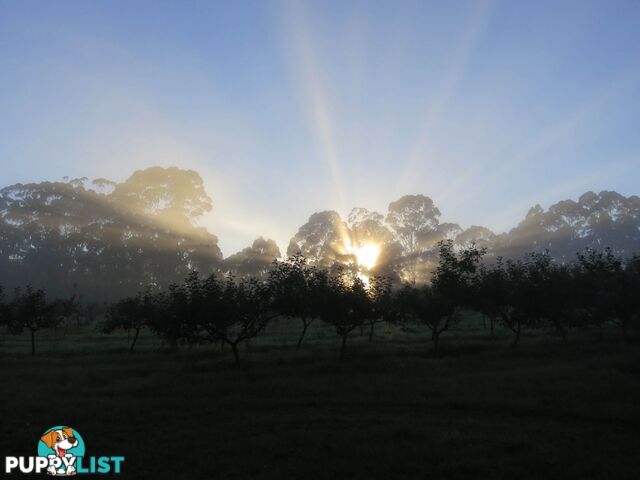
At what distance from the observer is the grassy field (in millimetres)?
13539

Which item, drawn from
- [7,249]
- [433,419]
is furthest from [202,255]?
[433,419]

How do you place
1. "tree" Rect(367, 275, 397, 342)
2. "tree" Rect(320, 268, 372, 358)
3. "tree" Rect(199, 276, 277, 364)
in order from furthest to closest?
"tree" Rect(367, 275, 397, 342) → "tree" Rect(320, 268, 372, 358) → "tree" Rect(199, 276, 277, 364)

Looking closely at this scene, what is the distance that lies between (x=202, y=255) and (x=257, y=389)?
8642 centimetres

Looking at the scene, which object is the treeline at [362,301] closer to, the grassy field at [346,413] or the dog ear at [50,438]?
the grassy field at [346,413]

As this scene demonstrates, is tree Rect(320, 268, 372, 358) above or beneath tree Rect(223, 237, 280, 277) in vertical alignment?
beneath

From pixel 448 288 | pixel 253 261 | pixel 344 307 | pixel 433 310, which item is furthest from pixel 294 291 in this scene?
pixel 253 261

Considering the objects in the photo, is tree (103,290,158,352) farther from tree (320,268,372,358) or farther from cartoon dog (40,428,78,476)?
cartoon dog (40,428,78,476)

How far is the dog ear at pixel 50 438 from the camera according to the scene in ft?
53.2

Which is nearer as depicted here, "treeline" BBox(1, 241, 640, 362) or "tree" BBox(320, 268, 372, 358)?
"treeline" BBox(1, 241, 640, 362)

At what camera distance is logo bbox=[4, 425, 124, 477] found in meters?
13.9

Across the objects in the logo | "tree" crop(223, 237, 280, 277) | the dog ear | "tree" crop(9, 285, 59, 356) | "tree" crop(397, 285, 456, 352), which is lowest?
the logo

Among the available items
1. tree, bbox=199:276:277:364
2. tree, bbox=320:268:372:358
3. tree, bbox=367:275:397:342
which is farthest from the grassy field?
tree, bbox=367:275:397:342

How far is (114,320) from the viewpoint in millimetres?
52469

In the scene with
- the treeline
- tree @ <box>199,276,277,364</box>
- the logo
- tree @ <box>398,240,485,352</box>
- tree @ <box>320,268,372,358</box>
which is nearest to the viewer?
the logo
